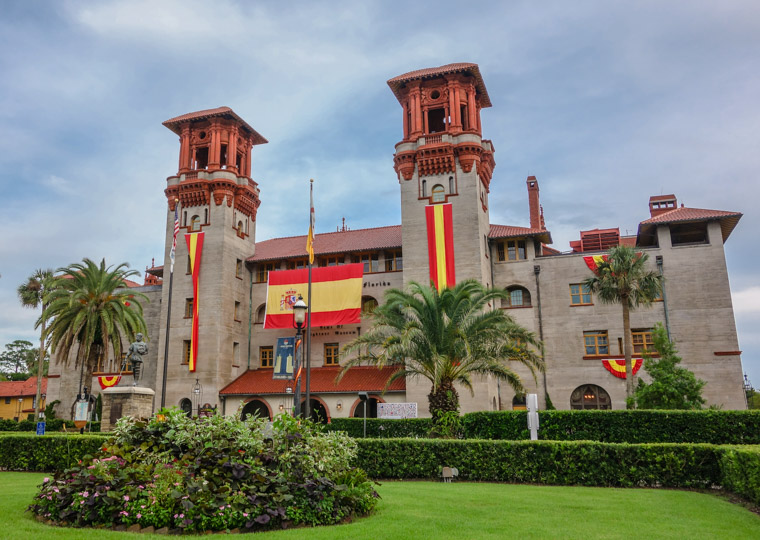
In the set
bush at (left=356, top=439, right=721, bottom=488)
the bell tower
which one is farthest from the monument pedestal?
the bell tower

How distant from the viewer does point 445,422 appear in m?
25.8

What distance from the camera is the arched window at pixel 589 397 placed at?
38.5m

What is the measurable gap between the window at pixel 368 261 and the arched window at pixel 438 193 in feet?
22.5

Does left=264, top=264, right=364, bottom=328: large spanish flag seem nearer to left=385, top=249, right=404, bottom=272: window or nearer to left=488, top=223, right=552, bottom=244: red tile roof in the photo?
left=385, top=249, right=404, bottom=272: window

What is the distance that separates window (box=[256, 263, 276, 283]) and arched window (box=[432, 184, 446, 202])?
47.9 ft

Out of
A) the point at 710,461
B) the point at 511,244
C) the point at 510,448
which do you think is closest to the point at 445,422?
the point at 510,448

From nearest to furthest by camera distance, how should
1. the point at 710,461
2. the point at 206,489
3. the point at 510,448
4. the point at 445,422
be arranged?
1. the point at 206,489
2. the point at 710,461
3. the point at 510,448
4. the point at 445,422

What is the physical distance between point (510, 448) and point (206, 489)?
1151 centimetres

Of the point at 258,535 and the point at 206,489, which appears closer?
the point at 258,535

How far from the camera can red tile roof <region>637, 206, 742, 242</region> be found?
1497 inches

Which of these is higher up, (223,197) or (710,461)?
(223,197)

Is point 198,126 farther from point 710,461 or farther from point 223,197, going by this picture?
point 710,461

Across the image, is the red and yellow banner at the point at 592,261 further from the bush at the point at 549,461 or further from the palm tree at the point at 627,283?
the bush at the point at 549,461

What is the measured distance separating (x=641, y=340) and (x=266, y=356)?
2712 cm
